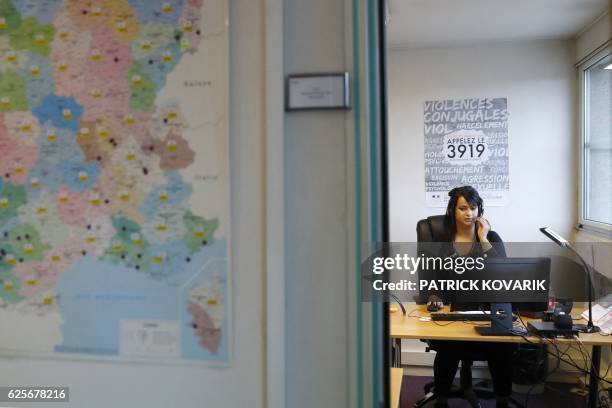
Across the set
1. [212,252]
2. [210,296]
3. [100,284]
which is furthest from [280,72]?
[100,284]

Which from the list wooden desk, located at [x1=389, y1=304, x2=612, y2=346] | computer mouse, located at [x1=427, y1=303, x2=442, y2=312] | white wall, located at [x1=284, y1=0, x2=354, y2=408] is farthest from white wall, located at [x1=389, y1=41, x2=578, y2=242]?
white wall, located at [x1=284, y1=0, x2=354, y2=408]

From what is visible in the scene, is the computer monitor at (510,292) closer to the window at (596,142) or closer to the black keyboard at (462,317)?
the black keyboard at (462,317)

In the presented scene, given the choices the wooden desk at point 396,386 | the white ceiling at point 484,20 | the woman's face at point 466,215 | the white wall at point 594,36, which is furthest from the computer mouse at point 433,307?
the white wall at point 594,36

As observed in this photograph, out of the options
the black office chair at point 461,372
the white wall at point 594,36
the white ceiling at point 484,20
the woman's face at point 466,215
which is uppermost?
the white ceiling at point 484,20

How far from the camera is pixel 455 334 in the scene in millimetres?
2686

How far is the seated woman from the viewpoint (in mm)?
2984

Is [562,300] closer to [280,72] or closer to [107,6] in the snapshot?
[280,72]

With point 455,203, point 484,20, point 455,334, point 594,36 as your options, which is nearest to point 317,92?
point 455,334

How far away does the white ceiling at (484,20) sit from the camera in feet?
10.8

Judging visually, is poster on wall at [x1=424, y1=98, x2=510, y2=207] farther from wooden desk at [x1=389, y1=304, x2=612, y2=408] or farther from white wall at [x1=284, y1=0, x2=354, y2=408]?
white wall at [x1=284, y1=0, x2=354, y2=408]

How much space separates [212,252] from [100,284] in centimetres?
32

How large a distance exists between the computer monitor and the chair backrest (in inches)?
20.8

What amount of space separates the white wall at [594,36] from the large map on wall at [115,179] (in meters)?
3.37

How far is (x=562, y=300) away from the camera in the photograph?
115 inches
